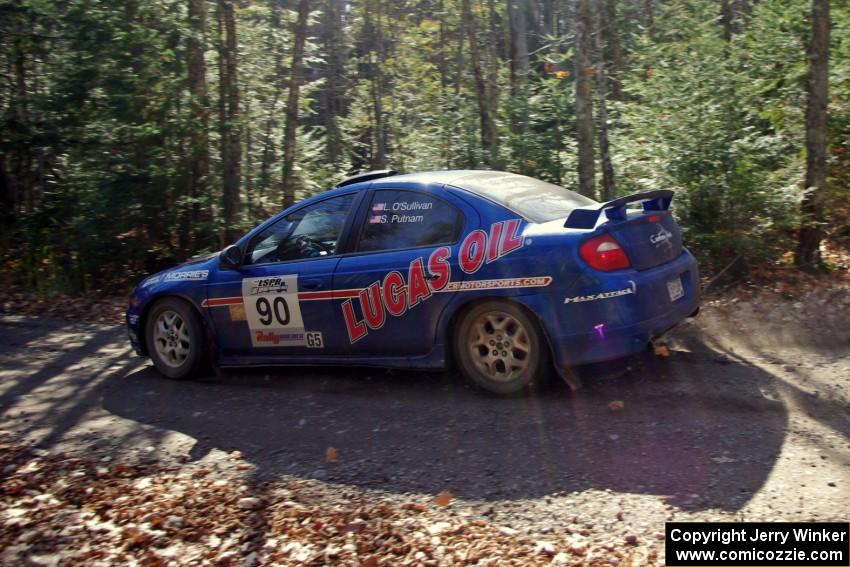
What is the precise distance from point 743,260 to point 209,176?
867 cm

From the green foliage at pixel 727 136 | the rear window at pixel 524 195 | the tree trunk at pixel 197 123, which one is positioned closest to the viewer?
the rear window at pixel 524 195

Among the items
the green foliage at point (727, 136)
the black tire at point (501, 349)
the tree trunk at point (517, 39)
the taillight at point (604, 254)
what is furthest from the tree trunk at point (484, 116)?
the taillight at point (604, 254)

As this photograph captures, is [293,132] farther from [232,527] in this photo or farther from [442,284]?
[232,527]

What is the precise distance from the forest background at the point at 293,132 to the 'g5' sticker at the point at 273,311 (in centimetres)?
495

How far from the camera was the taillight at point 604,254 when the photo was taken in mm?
5801

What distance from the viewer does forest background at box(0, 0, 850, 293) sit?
31.7 feet

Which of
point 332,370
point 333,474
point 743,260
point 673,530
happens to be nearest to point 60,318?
point 332,370

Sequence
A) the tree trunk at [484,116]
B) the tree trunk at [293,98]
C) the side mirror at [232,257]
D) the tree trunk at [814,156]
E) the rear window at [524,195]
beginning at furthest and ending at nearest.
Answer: the tree trunk at [293,98] < the tree trunk at [484,116] < the tree trunk at [814,156] < the side mirror at [232,257] < the rear window at [524,195]

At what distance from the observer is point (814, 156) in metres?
9.45

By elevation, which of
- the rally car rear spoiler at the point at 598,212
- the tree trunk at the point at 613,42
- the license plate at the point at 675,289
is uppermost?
the tree trunk at the point at 613,42

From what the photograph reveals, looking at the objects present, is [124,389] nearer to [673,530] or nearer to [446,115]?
[673,530]

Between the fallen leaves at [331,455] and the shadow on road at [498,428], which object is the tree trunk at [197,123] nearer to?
the shadow on road at [498,428]

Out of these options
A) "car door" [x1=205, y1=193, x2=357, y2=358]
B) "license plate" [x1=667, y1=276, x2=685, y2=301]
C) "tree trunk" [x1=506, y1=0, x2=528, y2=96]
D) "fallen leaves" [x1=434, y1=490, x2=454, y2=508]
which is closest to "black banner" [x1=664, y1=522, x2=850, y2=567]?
"fallen leaves" [x1=434, y1=490, x2=454, y2=508]

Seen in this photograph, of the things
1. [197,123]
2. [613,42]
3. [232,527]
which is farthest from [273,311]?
[613,42]
